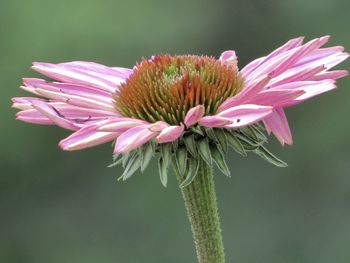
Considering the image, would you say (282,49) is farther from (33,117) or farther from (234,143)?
(33,117)

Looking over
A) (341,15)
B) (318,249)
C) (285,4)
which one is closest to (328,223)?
(318,249)

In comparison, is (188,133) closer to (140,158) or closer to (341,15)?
(140,158)

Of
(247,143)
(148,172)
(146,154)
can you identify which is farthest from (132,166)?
(148,172)

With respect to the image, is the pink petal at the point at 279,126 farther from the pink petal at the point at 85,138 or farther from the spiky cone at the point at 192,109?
the pink petal at the point at 85,138

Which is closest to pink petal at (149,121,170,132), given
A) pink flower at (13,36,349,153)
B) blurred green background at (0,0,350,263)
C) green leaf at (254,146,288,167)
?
pink flower at (13,36,349,153)

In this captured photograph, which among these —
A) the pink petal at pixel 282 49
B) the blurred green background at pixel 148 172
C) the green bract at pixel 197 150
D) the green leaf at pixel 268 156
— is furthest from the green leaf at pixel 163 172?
the blurred green background at pixel 148 172

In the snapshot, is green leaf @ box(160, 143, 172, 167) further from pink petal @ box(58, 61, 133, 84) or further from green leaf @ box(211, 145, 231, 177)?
pink petal @ box(58, 61, 133, 84)
